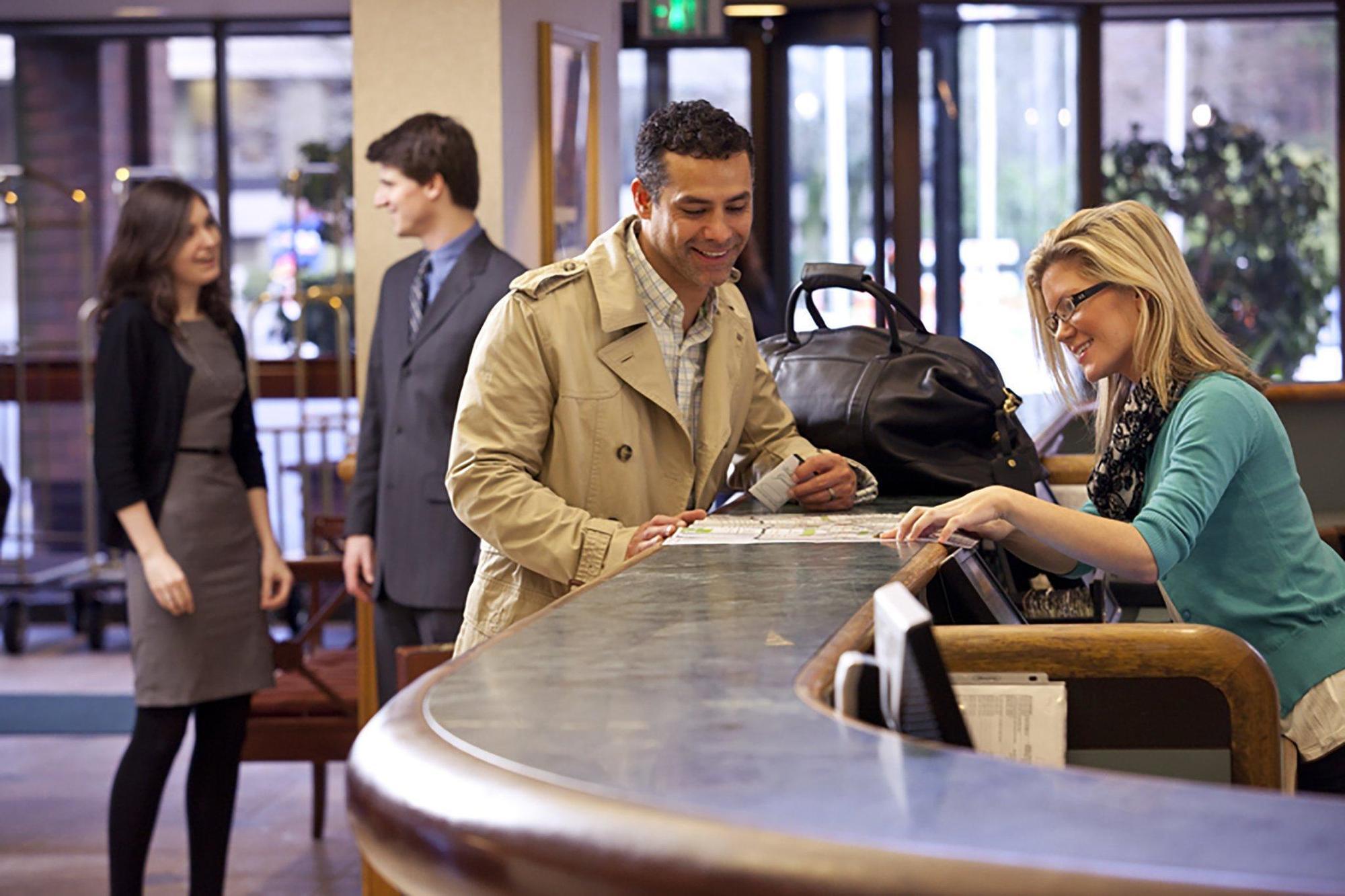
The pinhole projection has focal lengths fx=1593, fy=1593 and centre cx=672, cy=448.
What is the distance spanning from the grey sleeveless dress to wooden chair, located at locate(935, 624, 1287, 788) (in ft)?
7.57

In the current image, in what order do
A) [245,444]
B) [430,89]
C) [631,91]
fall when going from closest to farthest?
[245,444]
[430,89]
[631,91]

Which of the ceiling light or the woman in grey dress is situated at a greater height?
the ceiling light

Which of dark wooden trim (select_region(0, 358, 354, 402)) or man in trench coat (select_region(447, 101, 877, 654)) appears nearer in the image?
man in trench coat (select_region(447, 101, 877, 654))

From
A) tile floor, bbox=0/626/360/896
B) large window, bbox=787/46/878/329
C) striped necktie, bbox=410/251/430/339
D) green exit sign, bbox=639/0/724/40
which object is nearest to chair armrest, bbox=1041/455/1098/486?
striped necktie, bbox=410/251/430/339

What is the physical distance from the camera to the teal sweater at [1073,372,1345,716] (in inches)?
72.2

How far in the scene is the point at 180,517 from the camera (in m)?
→ 3.36

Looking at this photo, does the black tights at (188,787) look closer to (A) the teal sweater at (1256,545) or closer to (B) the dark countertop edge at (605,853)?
(A) the teal sweater at (1256,545)

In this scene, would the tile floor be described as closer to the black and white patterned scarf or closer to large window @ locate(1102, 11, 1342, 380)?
the black and white patterned scarf

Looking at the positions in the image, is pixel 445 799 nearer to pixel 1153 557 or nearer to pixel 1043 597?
pixel 1153 557

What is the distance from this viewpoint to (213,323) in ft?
11.5

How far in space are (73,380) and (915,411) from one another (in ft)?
20.3

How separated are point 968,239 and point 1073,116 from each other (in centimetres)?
82

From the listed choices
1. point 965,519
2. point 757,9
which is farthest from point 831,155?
point 965,519

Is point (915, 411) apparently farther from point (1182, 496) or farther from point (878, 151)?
point (878, 151)
